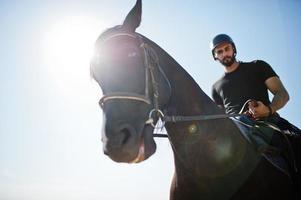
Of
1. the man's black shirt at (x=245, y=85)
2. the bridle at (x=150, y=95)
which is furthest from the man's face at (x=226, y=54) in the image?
the bridle at (x=150, y=95)

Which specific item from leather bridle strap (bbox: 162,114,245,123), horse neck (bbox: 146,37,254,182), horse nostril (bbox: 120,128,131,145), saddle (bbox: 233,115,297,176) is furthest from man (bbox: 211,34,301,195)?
horse nostril (bbox: 120,128,131,145)

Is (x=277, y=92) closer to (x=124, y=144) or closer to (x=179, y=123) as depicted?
(x=179, y=123)

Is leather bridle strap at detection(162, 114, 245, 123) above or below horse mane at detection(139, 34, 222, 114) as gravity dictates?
below

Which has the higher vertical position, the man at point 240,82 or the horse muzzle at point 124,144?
the man at point 240,82

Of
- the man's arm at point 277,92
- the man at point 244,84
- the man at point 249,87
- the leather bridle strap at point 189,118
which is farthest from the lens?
the man at point 244,84

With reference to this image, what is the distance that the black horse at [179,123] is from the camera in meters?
3.84

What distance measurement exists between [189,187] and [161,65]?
75.0 inches

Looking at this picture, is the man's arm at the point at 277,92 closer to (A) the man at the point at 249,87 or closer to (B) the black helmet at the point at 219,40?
(A) the man at the point at 249,87

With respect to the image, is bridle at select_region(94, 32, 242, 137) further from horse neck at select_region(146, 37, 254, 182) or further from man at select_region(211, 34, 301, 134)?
man at select_region(211, 34, 301, 134)

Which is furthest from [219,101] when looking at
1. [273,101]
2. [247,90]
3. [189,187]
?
[189,187]

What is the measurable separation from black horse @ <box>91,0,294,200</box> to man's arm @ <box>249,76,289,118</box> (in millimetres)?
693

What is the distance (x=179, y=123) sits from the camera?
170 inches

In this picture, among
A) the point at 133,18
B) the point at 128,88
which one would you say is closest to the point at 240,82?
the point at 133,18

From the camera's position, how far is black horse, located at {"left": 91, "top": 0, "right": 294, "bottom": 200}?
3.84 meters
